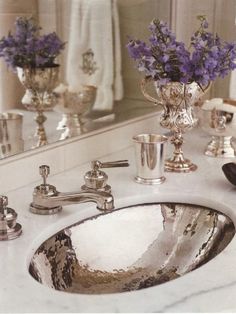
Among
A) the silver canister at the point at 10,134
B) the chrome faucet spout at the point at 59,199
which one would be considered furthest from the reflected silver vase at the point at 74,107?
the chrome faucet spout at the point at 59,199

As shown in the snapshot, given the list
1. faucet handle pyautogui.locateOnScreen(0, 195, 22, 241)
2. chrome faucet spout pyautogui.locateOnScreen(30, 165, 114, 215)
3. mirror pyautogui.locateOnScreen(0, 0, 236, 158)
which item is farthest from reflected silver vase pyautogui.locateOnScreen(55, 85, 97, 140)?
faucet handle pyautogui.locateOnScreen(0, 195, 22, 241)

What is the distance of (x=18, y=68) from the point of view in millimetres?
1046

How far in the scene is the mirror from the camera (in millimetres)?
1042

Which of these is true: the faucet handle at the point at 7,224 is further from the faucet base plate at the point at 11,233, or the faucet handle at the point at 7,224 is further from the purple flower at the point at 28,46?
the purple flower at the point at 28,46

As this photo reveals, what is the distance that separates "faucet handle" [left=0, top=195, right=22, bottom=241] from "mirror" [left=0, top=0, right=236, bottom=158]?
0.21 metres

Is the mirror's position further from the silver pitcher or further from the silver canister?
the silver pitcher

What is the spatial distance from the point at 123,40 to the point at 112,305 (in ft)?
2.78

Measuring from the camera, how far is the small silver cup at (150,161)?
3.70 ft

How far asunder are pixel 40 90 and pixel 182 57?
32cm

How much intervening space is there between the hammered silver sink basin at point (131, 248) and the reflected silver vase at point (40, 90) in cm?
26

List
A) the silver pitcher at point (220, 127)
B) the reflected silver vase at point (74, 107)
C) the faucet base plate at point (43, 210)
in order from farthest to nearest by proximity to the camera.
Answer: the silver pitcher at point (220, 127), the reflected silver vase at point (74, 107), the faucet base plate at point (43, 210)

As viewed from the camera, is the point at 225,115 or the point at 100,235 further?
the point at 225,115

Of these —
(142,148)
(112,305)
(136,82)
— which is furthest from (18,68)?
(112,305)

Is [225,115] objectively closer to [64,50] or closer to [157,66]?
[157,66]
